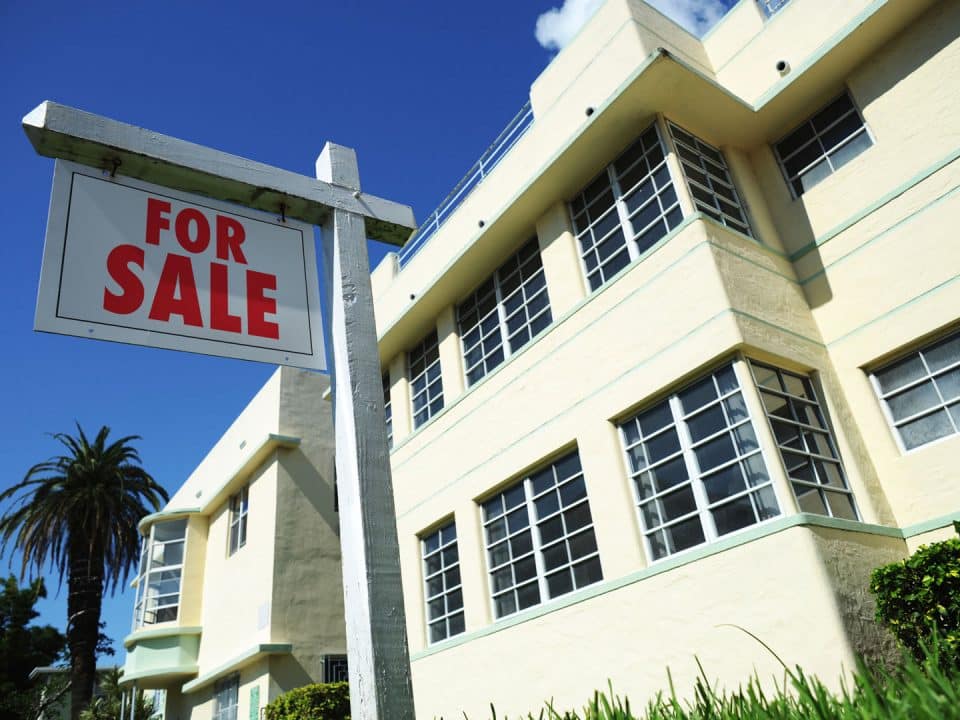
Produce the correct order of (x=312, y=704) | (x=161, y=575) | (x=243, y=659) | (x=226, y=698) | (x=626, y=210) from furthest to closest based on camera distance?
(x=161, y=575)
(x=226, y=698)
(x=243, y=659)
(x=312, y=704)
(x=626, y=210)

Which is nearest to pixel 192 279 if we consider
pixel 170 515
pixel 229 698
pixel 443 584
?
pixel 443 584

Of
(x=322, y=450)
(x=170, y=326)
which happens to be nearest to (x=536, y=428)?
(x=170, y=326)

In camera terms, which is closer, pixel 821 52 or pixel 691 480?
pixel 691 480

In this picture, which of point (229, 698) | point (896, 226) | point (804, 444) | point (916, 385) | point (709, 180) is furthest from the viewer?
point (229, 698)

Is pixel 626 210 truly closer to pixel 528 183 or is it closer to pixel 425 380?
pixel 528 183

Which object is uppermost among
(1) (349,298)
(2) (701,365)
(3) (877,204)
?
(3) (877,204)

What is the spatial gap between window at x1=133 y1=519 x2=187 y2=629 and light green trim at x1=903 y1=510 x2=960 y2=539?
62.5 ft

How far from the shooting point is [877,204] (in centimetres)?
973

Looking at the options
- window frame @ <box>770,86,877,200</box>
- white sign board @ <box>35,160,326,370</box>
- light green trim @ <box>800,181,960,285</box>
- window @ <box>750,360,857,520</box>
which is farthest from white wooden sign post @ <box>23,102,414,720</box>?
window frame @ <box>770,86,877,200</box>

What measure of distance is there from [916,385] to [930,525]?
1.63 metres

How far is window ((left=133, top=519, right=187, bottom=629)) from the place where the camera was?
2173cm

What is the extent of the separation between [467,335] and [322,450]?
24.2ft

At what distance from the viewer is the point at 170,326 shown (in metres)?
3.90

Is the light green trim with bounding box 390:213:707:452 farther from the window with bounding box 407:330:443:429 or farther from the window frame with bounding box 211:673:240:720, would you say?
the window frame with bounding box 211:673:240:720
